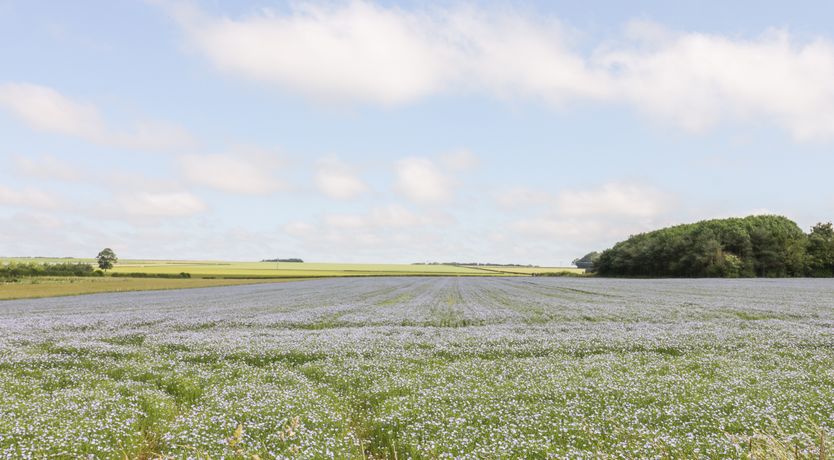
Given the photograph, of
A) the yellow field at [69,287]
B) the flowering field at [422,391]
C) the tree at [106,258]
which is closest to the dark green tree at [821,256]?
the flowering field at [422,391]

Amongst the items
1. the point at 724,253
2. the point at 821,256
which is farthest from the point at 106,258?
the point at 821,256

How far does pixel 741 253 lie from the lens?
11575 centimetres

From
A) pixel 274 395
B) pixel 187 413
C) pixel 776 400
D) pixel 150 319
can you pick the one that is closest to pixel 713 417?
pixel 776 400

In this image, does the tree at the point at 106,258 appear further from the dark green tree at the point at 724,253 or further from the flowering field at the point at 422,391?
the dark green tree at the point at 724,253

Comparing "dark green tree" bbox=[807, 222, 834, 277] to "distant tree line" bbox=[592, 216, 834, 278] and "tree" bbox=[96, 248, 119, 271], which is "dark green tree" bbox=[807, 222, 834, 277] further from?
"tree" bbox=[96, 248, 119, 271]

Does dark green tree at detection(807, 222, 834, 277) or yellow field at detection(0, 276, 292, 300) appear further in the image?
dark green tree at detection(807, 222, 834, 277)

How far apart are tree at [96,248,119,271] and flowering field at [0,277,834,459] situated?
142 m

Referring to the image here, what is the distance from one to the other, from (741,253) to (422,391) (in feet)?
444

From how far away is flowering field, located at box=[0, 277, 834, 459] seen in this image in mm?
8438

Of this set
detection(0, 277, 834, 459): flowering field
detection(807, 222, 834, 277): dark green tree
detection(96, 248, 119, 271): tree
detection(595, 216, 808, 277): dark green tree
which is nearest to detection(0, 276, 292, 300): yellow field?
detection(0, 277, 834, 459): flowering field

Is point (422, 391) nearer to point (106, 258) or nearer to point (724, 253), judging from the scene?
point (724, 253)

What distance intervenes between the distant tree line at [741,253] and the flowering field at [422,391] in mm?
103682

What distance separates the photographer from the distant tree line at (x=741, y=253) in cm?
11131

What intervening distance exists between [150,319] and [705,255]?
125415 millimetres
